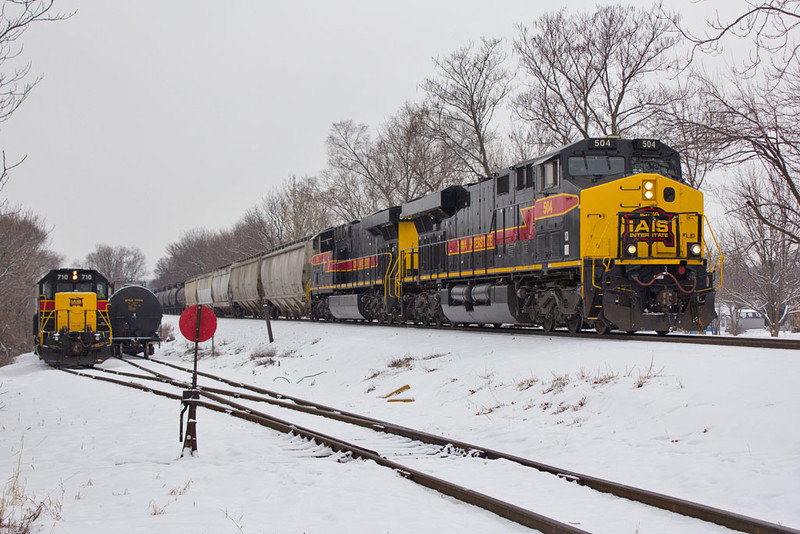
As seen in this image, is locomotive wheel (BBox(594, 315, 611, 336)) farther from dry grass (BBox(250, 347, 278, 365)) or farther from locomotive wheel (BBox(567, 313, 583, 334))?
dry grass (BBox(250, 347, 278, 365))

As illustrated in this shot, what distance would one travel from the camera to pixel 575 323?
547 inches

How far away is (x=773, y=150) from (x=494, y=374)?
309 inches

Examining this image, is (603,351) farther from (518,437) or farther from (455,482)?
(455,482)

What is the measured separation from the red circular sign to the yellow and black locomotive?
259 inches

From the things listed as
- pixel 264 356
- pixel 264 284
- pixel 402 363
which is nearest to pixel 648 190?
pixel 402 363

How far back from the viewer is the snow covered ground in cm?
562

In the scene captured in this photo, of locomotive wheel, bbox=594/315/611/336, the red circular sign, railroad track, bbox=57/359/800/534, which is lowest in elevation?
railroad track, bbox=57/359/800/534

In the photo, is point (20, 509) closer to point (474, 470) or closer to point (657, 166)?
point (474, 470)

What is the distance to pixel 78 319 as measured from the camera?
82.6ft

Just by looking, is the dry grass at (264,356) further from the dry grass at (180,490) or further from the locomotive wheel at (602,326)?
the dry grass at (180,490)

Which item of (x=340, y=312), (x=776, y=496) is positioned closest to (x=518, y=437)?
(x=776, y=496)

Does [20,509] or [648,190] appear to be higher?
[648,190]

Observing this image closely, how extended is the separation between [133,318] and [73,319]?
5.06 meters

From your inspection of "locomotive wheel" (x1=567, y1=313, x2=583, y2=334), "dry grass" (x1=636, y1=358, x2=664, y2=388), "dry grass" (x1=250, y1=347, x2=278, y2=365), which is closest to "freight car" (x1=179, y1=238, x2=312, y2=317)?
"dry grass" (x1=250, y1=347, x2=278, y2=365)
